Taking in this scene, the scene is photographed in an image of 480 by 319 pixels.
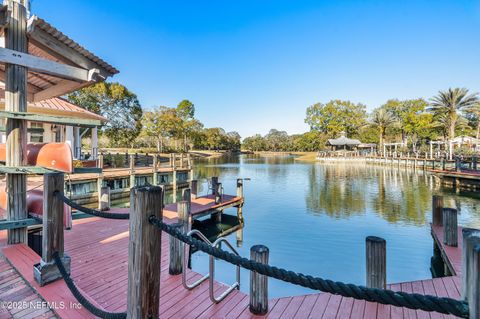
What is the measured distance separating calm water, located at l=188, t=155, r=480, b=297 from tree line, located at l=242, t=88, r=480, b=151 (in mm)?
23052

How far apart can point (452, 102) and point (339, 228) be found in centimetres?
3294

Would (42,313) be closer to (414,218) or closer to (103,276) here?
(103,276)

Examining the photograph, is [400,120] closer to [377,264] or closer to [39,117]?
[377,264]

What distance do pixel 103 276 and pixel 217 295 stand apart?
5.26ft

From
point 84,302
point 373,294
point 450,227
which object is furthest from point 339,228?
point 373,294

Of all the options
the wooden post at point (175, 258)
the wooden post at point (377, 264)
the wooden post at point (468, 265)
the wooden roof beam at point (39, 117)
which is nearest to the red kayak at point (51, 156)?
the wooden roof beam at point (39, 117)

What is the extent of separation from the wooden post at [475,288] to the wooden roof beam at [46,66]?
15.2 feet

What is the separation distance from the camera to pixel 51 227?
2664mm

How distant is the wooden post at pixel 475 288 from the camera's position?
842 millimetres

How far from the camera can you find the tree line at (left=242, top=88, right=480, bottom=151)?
106 feet

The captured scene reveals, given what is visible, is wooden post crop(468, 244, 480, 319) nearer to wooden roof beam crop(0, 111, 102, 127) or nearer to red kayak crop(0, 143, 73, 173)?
red kayak crop(0, 143, 73, 173)

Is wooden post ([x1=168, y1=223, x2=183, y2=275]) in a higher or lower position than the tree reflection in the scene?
higher

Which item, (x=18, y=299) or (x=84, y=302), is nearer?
(x=84, y=302)

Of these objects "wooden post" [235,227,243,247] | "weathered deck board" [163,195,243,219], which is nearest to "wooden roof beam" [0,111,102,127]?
"weathered deck board" [163,195,243,219]
